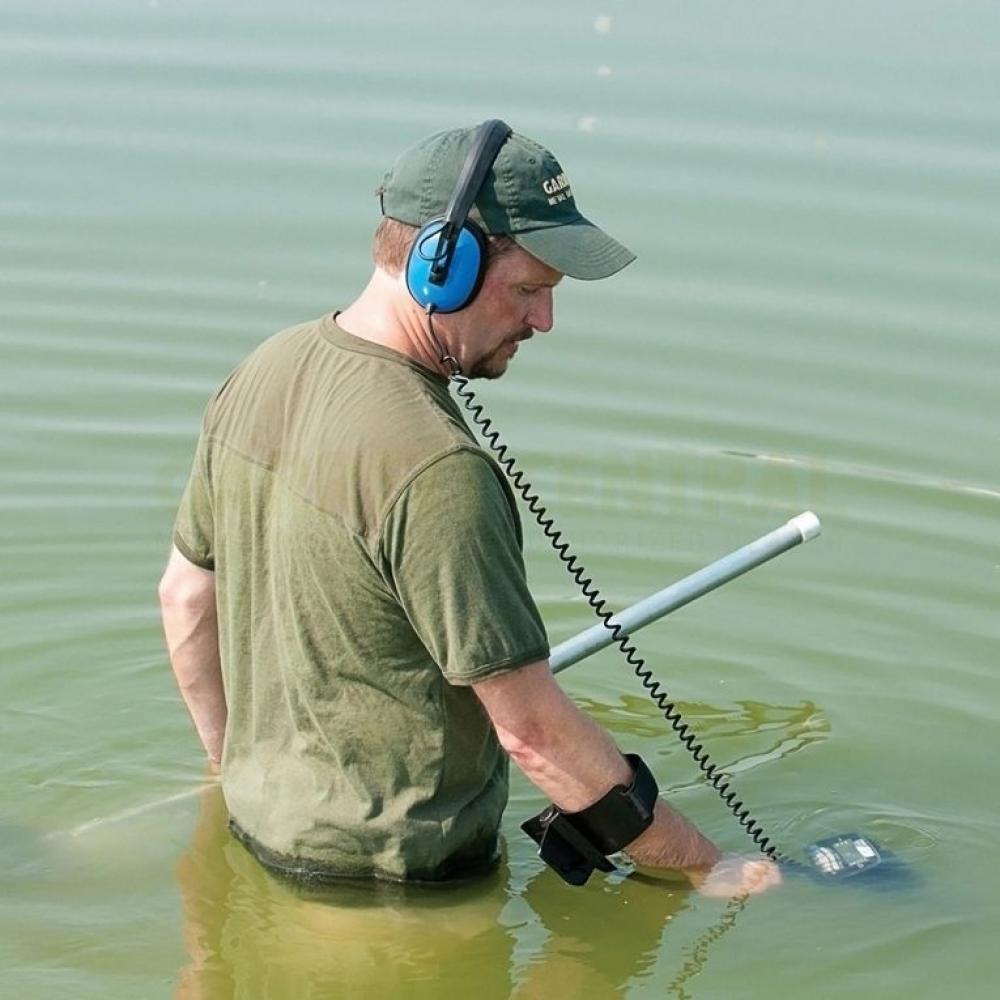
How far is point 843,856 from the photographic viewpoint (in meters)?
4.99

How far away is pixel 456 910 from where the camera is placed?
4.50 meters

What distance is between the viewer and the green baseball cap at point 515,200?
3912 millimetres

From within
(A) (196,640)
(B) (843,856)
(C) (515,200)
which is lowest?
(B) (843,856)

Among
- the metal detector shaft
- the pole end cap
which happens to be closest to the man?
the metal detector shaft

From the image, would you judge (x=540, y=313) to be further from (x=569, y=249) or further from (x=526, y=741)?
(x=526, y=741)

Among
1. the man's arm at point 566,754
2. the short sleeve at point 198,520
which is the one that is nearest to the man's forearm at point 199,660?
the short sleeve at point 198,520

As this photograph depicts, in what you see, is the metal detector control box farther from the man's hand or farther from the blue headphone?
the blue headphone

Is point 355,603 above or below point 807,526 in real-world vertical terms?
above

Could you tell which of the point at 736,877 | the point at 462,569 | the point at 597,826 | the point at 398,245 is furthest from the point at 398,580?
the point at 736,877

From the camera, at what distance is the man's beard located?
4.03 metres

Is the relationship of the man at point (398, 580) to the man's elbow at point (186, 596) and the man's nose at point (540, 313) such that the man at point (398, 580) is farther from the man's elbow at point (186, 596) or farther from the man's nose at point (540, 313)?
the man's elbow at point (186, 596)

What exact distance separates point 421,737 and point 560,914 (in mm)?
836

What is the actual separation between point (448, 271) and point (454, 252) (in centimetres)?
4

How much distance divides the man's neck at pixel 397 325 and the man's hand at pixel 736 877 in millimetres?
1364
